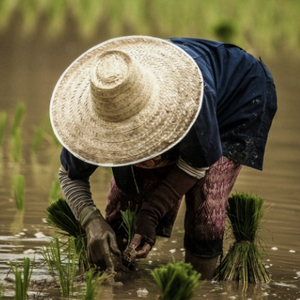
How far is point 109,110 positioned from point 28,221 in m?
1.81

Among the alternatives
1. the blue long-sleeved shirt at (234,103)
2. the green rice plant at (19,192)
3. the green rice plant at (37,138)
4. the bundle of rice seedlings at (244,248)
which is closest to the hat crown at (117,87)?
the blue long-sleeved shirt at (234,103)

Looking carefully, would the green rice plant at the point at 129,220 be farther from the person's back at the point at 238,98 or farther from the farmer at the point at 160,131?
the person's back at the point at 238,98

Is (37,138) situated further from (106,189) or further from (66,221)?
(66,221)

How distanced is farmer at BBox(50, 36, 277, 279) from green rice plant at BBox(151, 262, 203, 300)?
15.9 inches

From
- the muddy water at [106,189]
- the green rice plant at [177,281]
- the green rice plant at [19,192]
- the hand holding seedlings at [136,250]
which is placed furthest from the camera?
the green rice plant at [19,192]

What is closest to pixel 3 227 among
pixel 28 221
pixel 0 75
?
pixel 28 221

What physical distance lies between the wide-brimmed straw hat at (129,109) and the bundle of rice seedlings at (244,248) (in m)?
0.89

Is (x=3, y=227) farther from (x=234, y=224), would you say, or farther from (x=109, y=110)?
(x=109, y=110)

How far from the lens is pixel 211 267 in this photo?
4066 millimetres

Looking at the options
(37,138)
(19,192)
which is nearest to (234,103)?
(19,192)

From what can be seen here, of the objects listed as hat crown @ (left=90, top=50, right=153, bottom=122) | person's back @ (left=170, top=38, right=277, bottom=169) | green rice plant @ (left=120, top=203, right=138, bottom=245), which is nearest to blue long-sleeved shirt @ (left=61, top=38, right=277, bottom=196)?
person's back @ (left=170, top=38, right=277, bottom=169)

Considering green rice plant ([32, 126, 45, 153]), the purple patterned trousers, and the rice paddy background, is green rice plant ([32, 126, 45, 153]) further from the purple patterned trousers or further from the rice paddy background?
the purple patterned trousers

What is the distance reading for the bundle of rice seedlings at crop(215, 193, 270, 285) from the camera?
415 centimetres

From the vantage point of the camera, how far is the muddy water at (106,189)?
159 inches
